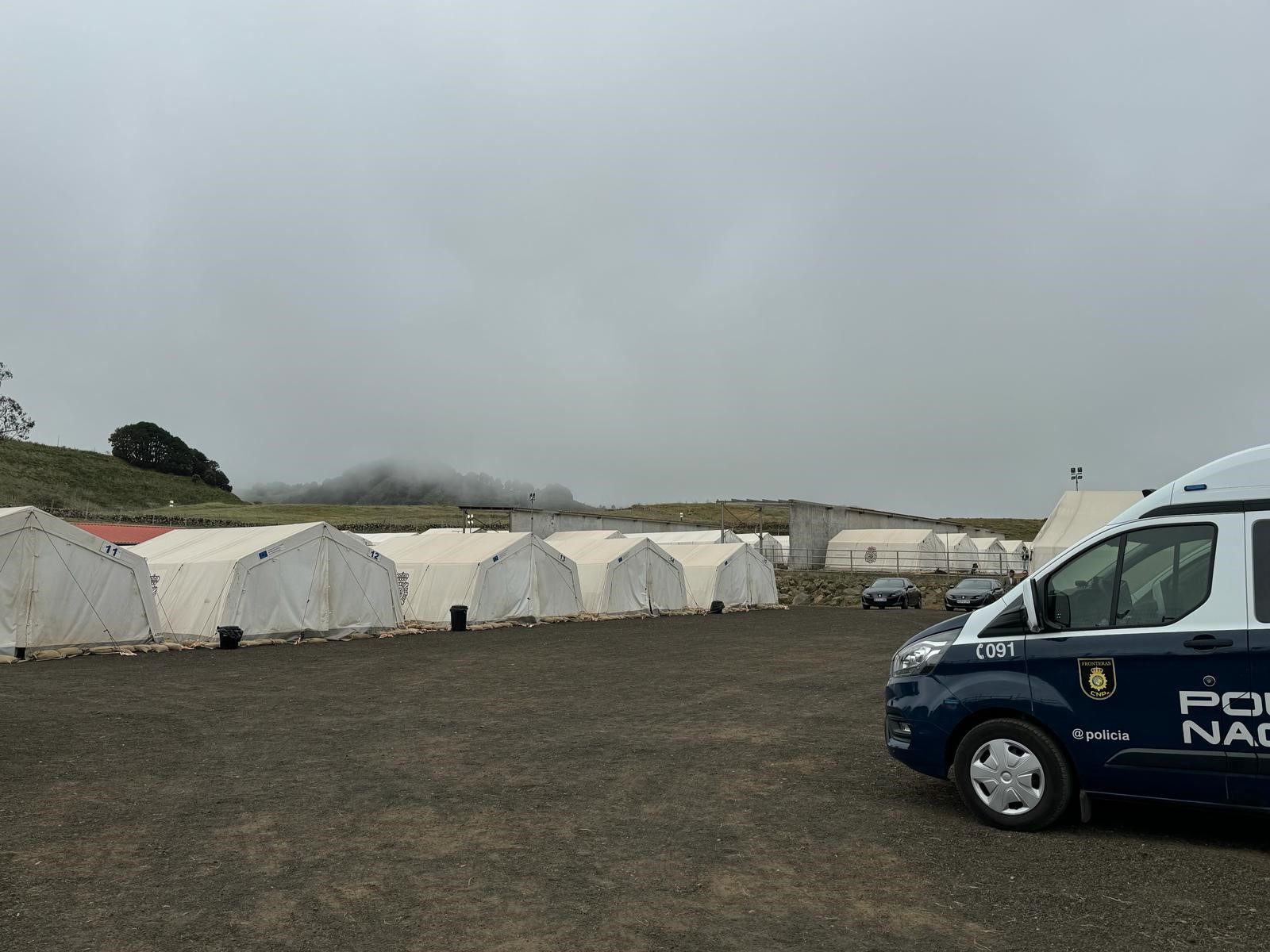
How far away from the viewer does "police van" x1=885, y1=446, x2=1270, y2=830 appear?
5449 mm

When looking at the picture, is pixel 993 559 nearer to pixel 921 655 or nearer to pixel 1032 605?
pixel 921 655

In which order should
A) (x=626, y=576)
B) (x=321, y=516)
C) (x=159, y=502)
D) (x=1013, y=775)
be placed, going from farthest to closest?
(x=159, y=502)
(x=321, y=516)
(x=626, y=576)
(x=1013, y=775)

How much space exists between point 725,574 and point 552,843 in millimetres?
34046

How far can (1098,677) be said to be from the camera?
19.1 ft

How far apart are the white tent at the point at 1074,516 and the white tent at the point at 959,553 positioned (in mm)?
16540

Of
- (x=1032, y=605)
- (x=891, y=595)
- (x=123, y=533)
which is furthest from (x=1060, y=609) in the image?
(x=123, y=533)

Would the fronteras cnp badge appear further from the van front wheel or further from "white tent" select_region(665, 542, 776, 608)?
"white tent" select_region(665, 542, 776, 608)

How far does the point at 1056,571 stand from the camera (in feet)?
20.5

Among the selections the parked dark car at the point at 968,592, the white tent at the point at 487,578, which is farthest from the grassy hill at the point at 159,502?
the white tent at the point at 487,578

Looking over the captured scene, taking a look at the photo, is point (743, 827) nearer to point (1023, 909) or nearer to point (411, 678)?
point (1023, 909)

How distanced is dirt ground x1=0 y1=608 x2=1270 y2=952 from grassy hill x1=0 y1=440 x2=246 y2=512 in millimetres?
97005

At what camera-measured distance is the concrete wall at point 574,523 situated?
60125 mm

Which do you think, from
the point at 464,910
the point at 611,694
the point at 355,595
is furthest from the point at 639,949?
the point at 355,595

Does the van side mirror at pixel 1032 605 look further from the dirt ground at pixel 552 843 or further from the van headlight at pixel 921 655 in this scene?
the dirt ground at pixel 552 843
